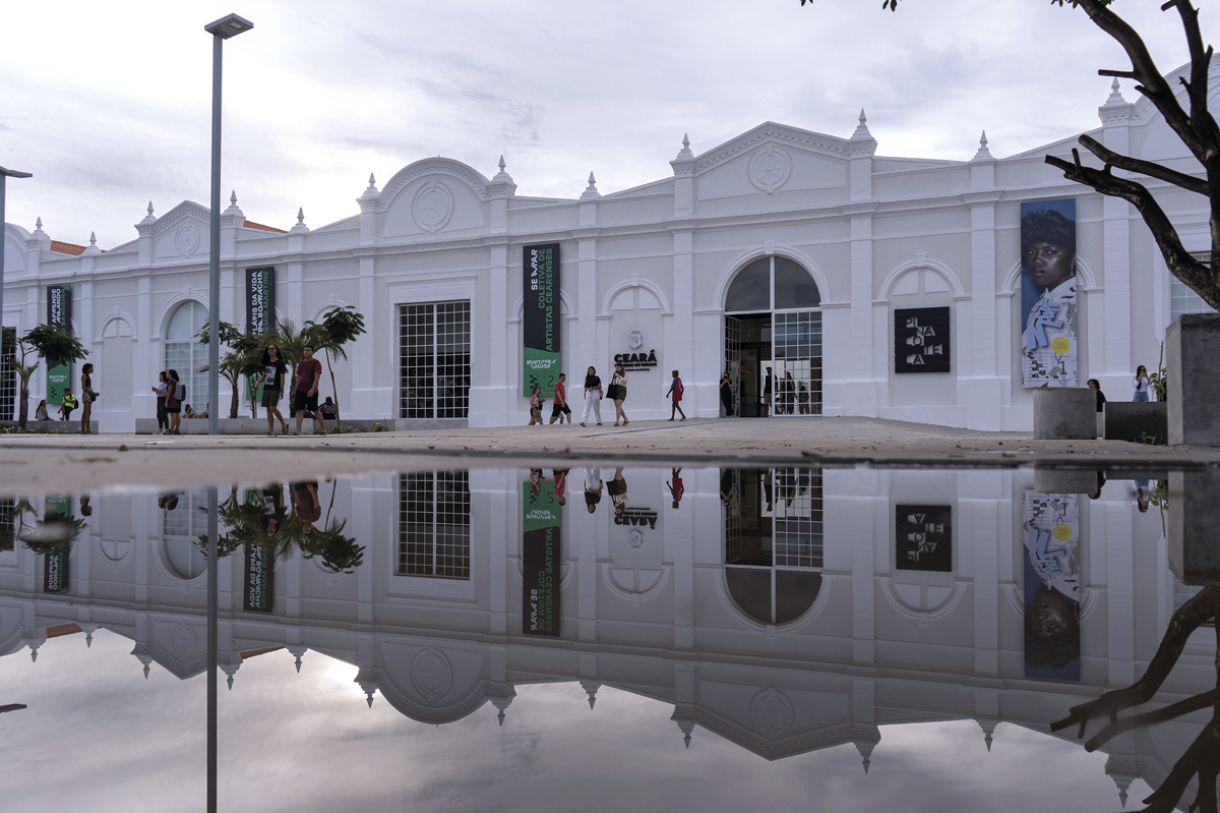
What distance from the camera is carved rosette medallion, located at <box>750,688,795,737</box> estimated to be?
1.58 m

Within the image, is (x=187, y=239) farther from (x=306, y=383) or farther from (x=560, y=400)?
(x=306, y=383)

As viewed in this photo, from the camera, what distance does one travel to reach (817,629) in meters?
2.35

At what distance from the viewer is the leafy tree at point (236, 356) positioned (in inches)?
1235

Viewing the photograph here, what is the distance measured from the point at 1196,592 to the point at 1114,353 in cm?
2644

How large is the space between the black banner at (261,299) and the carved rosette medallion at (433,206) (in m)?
6.76

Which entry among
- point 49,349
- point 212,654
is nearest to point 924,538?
point 212,654

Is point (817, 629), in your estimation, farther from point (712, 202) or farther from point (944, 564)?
point (712, 202)

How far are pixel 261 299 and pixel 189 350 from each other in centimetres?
480

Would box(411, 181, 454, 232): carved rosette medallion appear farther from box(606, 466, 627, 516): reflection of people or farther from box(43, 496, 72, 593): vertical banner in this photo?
box(43, 496, 72, 593): vertical banner

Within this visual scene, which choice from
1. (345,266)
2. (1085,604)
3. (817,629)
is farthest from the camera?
(345,266)

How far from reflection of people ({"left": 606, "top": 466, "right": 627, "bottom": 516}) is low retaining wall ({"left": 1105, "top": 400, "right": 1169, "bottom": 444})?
32.2ft

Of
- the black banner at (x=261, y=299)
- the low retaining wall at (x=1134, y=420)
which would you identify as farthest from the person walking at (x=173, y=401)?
the low retaining wall at (x=1134, y=420)

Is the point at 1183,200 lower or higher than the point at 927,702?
higher

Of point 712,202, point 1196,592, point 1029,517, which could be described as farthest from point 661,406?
point 1196,592
